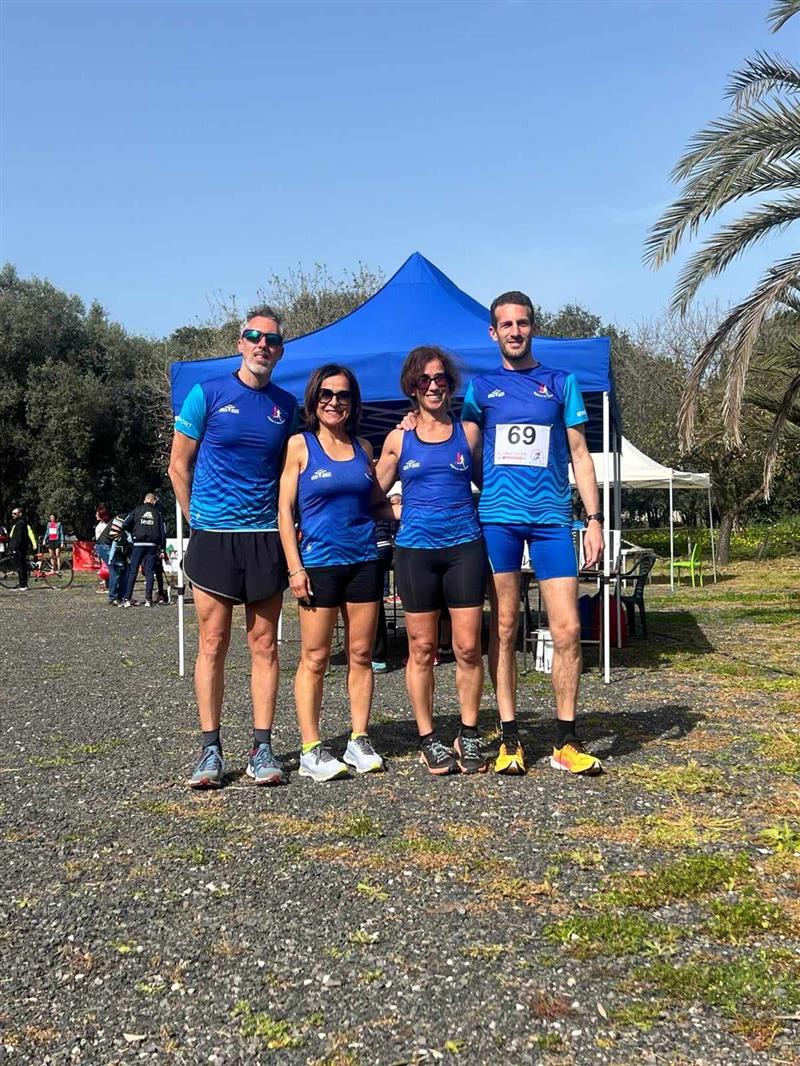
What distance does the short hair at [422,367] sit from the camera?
4277 mm

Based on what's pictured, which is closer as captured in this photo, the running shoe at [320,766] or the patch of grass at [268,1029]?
the patch of grass at [268,1029]

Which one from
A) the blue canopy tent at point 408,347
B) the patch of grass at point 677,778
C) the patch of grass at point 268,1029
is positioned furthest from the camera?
the blue canopy tent at point 408,347

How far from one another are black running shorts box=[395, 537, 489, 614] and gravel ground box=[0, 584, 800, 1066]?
0.77 meters

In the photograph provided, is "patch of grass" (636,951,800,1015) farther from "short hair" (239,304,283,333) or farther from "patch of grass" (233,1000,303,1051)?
"short hair" (239,304,283,333)

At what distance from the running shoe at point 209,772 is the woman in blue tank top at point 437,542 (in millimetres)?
894

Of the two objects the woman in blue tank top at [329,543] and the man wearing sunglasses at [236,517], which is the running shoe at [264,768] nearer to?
the man wearing sunglasses at [236,517]

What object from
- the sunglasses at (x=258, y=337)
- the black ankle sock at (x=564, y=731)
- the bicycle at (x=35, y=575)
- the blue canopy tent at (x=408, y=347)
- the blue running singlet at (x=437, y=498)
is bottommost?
the bicycle at (x=35, y=575)

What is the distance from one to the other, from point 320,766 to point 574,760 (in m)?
1.11

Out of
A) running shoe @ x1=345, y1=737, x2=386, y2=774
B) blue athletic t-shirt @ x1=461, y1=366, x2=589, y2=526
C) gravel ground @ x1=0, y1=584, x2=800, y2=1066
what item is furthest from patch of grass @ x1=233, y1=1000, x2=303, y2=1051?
blue athletic t-shirt @ x1=461, y1=366, x2=589, y2=526

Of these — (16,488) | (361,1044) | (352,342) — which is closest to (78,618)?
(352,342)

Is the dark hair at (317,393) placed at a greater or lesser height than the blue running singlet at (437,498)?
greater

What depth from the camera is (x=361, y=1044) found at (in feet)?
6.90

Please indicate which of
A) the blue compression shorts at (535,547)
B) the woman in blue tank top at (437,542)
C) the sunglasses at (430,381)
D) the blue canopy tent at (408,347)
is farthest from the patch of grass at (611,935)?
the blue canopy tent at (408,347)

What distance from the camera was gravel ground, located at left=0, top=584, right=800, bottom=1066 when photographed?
2135 mm
